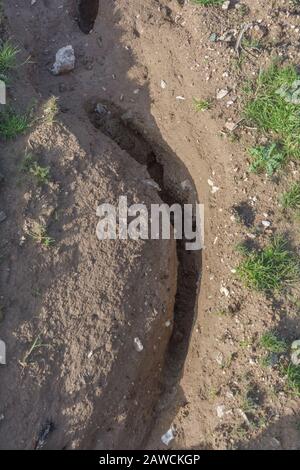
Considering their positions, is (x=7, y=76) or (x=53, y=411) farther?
(x=7, y=76)

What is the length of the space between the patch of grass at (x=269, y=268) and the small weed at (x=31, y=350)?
4.65ft

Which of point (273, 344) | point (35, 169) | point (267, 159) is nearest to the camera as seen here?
point (273, 344)

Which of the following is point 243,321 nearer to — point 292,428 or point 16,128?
point 292,428

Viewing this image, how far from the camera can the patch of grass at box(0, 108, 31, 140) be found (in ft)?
12.5

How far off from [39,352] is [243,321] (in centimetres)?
135

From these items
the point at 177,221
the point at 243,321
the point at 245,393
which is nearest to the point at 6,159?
the point at 177,221

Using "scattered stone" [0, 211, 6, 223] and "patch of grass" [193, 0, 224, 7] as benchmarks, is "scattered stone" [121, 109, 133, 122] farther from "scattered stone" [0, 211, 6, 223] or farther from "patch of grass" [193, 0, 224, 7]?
"scattered stone" [0, 211, 6, 223]

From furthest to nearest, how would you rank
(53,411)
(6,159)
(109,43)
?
(109,43), (6,159), (53,411)

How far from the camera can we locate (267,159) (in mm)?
3768

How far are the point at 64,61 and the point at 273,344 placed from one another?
2812 millimetres

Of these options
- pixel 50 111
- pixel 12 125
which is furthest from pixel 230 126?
pixel 12 125

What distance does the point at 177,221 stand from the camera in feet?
13.2

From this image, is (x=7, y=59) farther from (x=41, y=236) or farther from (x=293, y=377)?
(x=293, y=377)

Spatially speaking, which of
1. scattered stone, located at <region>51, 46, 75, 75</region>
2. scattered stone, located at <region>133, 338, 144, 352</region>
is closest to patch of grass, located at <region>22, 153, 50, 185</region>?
scattered stone, located at <region>51, 46, 75, 75</region>
